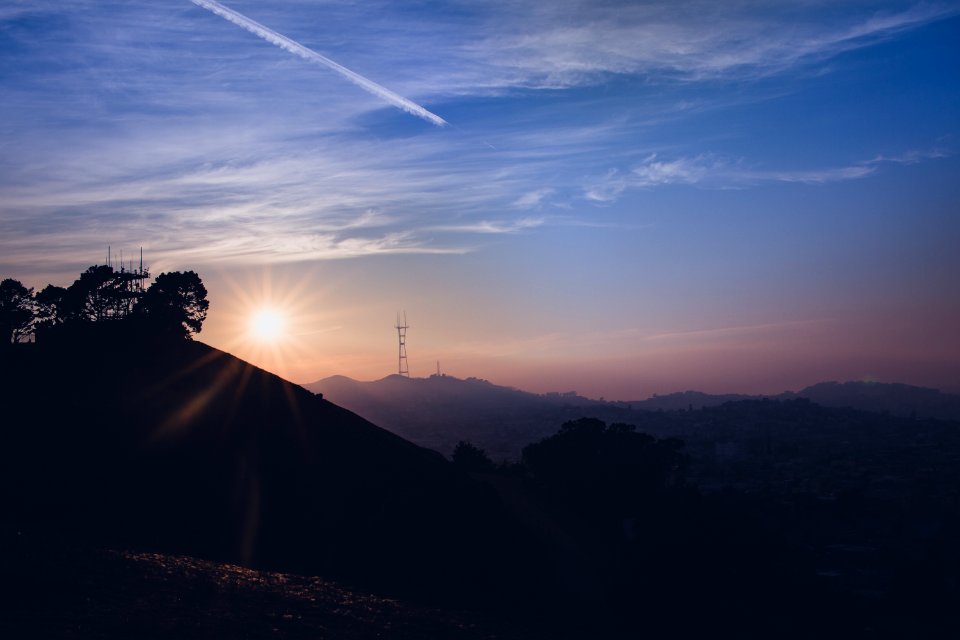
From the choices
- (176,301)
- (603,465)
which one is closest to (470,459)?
(603,465)

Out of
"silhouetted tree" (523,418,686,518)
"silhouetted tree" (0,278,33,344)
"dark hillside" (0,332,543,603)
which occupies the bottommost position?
"silhouetted tree" (523,418,686,518)

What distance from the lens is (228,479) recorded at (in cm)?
3133

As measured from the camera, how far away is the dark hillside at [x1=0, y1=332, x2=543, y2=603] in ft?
84.7

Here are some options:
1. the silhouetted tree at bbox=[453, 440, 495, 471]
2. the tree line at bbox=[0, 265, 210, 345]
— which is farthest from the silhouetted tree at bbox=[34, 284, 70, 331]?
the silhouetted tree at bbox=[453, 440, 495, 471]

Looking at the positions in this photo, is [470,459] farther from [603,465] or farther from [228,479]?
[228,479]

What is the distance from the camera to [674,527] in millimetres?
37031

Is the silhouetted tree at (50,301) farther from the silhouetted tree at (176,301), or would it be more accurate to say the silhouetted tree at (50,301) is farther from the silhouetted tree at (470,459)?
the silhouetted tree at (470,459)

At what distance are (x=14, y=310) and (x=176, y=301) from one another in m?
12.9

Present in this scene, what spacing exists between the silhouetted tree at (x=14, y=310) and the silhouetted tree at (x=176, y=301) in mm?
9292

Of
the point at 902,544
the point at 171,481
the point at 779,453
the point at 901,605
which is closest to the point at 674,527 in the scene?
the point at 901,605

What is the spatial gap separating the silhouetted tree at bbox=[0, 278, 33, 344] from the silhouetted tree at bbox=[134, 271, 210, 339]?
366 inches

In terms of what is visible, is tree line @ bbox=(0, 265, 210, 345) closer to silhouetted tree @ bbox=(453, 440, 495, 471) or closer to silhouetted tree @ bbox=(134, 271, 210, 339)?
silhouetted tree @ bbox=(134, 271, 210, 339)

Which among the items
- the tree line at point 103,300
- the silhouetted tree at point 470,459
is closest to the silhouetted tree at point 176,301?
the tree line at point 103,300

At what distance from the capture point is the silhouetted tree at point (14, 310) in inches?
2283
